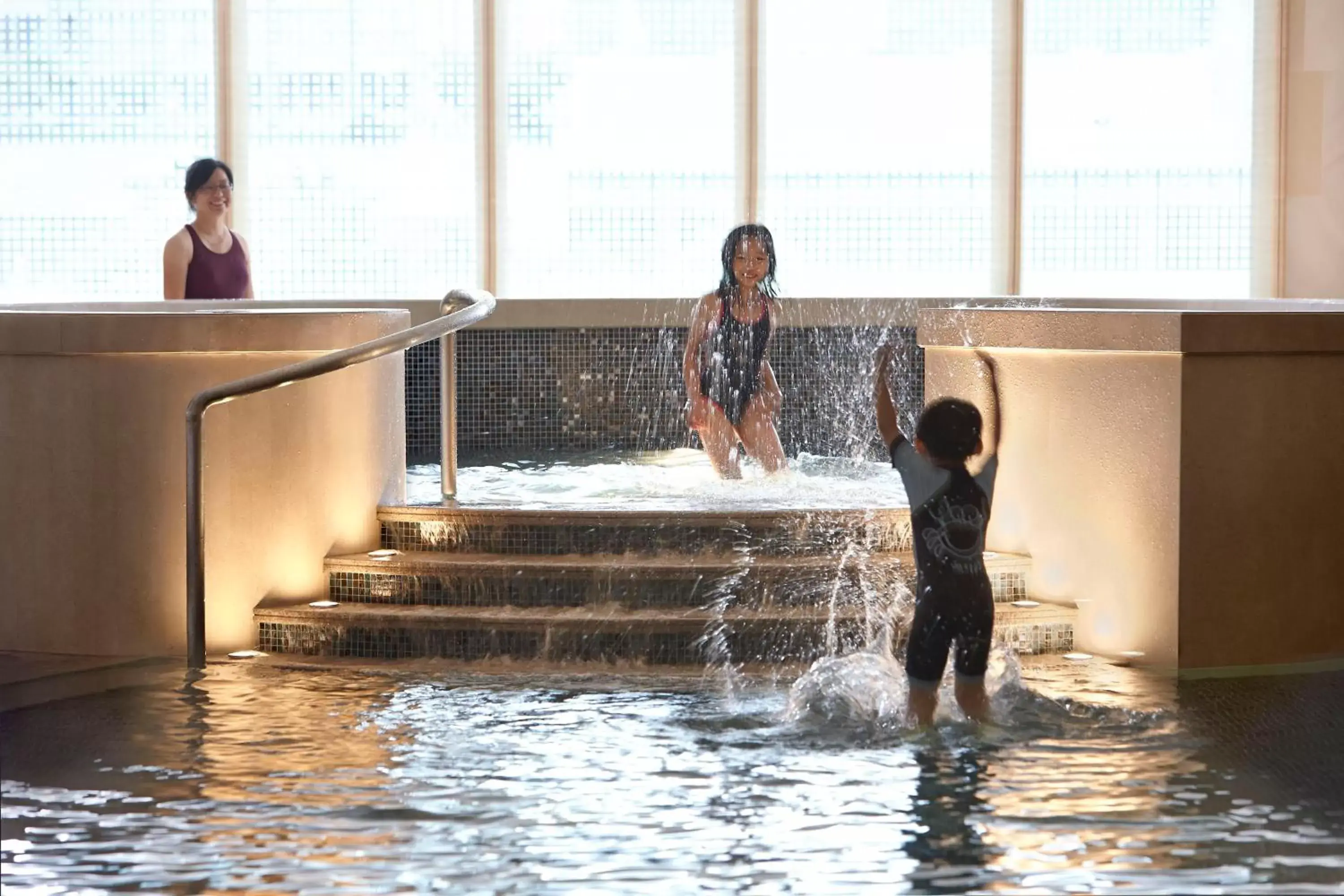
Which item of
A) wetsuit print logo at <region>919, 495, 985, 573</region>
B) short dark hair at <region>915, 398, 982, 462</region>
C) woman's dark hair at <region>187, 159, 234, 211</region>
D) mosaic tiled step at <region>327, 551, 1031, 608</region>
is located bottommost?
mosaic tiled step at <region>327, 551, 1031, 608</region>

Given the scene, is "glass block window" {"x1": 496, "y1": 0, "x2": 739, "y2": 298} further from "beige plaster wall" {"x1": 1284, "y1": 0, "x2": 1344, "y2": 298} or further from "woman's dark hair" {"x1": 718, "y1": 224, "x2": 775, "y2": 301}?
"beige plaster wall" {"x1": 1284, "y1": 0, "x2": 1344, "y2": 298}

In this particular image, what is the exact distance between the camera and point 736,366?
28.2 feet

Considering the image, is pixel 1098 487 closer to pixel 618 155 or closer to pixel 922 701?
pixel 922 701

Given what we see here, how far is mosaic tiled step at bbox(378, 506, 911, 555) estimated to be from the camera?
6.21 metres

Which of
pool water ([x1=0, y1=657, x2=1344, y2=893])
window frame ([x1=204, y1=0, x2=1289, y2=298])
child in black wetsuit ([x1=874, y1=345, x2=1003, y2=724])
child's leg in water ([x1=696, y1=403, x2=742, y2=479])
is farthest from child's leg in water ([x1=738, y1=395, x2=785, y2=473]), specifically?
window frame ([x1=204, y1=0, x2=1289, y2=298])

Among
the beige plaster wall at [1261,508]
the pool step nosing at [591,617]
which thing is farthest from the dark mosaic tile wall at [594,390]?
the beige plaster wall at [1261,508]

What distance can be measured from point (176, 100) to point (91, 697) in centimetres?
822

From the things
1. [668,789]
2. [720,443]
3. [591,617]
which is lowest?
[668,789]

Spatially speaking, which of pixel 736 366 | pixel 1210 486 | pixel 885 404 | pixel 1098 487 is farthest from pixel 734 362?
pixel 885 404

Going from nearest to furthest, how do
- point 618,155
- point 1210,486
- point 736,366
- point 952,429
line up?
point 952,429 < point 1210,486 < point 736,366 < point 618,155

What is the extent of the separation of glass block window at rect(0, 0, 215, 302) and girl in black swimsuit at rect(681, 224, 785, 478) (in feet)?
18.5

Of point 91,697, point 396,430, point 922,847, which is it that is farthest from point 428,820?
point 396,430

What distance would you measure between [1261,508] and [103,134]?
9.68 meters

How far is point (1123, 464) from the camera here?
5.76m
